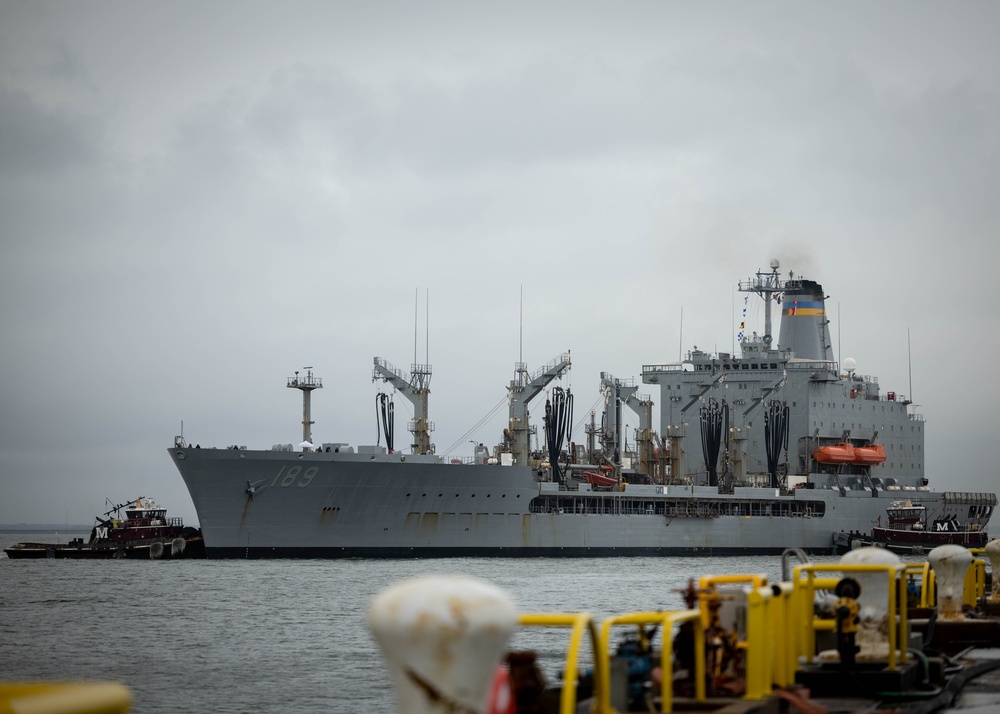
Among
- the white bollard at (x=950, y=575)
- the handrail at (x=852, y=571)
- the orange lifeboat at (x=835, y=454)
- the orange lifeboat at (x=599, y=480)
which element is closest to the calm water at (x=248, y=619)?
the orange lifeboat at (x=599, y=480)

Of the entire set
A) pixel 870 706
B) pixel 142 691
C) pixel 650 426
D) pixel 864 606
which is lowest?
pixel 142 691

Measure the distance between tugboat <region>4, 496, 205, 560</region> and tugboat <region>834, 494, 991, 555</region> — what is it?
27.7 meters

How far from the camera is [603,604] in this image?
2847 centimetres

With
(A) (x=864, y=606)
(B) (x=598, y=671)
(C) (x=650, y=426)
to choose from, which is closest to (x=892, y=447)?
(C) (x=650, y=426)

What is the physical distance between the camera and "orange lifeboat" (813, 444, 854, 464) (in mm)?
56406

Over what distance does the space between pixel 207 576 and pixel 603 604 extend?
15.9 metres

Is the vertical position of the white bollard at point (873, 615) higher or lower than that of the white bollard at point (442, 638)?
lower

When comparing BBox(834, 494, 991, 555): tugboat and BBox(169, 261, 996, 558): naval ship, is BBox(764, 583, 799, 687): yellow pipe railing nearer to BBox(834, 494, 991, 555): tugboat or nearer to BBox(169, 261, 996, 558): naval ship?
BBox(169, 261, 996, 558): naval ship

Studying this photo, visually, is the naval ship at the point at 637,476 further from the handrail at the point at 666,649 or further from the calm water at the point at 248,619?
the handrail at the point at 666,649

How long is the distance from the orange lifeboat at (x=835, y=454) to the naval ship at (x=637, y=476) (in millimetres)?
69

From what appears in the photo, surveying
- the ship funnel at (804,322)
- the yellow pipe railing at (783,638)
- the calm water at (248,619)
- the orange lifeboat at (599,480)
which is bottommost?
the calm water at (248,619)

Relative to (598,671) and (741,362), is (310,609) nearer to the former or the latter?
(598,671)

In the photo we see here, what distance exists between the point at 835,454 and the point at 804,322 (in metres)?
7.71

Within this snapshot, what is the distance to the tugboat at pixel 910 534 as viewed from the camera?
51.1 m
